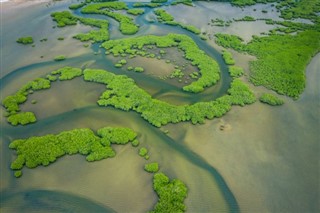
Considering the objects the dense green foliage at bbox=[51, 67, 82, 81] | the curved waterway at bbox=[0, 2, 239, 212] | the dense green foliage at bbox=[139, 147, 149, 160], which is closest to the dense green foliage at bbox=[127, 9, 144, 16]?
the dense green foliage at bbox=[51, 67, 82, 81]

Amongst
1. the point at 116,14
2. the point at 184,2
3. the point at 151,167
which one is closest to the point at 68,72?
the point at 151,167

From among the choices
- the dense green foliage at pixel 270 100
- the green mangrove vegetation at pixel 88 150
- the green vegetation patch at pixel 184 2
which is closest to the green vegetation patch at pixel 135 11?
the green vegetation patch at pixel 184 2

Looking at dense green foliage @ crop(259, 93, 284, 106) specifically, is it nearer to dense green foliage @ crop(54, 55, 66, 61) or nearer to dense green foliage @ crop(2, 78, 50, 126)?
dense green foliage @ crop(2, 78, 50, 126)

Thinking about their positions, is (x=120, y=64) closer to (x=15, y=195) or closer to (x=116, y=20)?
(x=116, y=20)

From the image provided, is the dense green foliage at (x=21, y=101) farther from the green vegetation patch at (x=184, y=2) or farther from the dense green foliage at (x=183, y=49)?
the green vegetation patch at (x=184, y=2)

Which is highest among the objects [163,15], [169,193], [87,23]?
[87,23]

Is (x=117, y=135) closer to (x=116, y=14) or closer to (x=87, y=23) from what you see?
(x=87, y=23)
